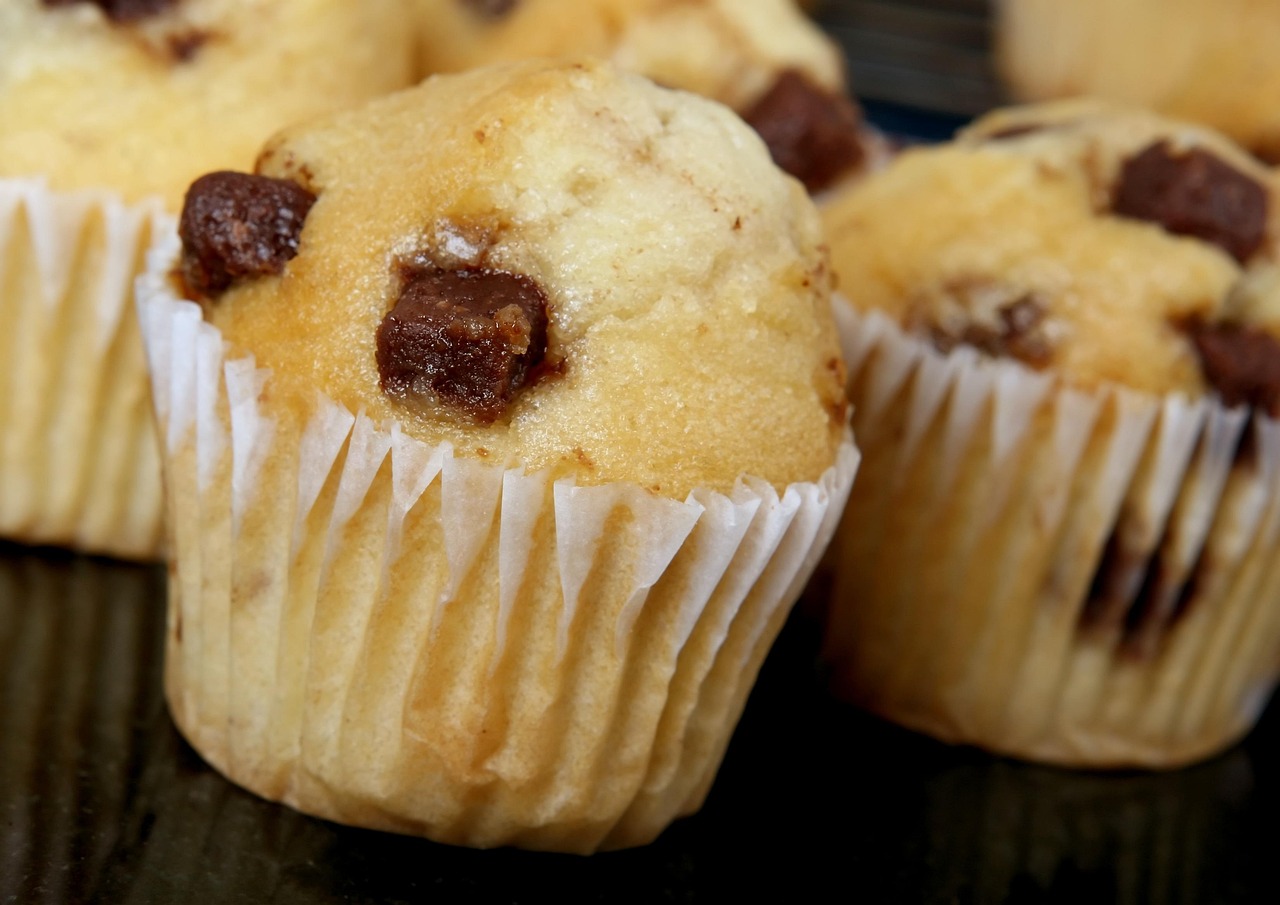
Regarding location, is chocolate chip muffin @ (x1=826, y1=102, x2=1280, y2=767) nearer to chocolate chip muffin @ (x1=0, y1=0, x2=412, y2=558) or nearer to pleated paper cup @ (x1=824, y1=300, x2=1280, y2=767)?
pleated paper cup @ (x1=824, y1=300, x2=1280, y2=767)

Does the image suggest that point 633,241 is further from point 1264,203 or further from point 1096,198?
point 1264,203

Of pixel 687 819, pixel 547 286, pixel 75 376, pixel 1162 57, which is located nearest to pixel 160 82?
pixel 75 376

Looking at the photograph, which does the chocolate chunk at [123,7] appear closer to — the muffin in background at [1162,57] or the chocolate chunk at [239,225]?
the chocolate chunk at [239,225]

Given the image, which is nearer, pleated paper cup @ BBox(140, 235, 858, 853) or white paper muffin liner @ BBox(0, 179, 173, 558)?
pleated paper cup @ BBox(140, 235, 858, 853)

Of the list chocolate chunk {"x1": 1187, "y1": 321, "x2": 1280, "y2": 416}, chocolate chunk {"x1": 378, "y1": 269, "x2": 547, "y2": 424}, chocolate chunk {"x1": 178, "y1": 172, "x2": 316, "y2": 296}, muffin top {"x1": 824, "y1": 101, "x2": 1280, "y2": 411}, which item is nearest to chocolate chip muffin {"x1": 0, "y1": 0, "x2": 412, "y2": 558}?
chocolate chunk {"x1": 178, "y1": 172, "x2": 316, "y2": 296}

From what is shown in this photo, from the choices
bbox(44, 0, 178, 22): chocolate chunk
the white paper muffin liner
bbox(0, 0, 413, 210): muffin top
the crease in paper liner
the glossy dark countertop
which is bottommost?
the glossy dark countertop

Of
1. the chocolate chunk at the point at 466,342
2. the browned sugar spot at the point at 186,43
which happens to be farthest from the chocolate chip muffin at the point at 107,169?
the chocolate chunk at the point at 466,342

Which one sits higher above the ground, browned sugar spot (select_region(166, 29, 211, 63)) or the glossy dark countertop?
browned sugar spot (select_region(166, 29, 211, 63))

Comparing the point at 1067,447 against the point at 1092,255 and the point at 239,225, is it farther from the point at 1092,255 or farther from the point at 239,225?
the point at 239,225
